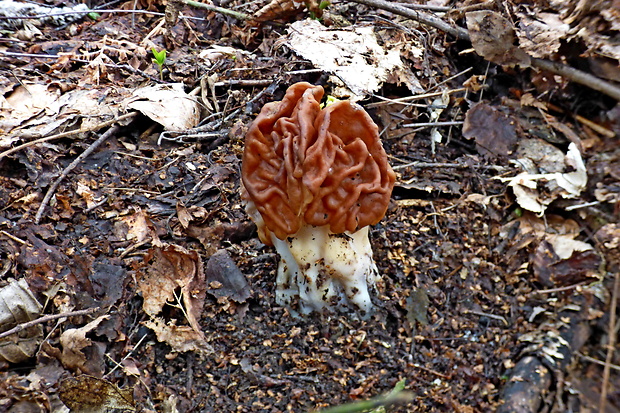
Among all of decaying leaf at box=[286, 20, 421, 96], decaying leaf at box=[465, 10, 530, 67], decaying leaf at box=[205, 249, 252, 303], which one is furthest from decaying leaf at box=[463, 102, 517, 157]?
decaying leaf at box=[205, 249, 252, 303]

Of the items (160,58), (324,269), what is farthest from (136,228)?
(160,58)

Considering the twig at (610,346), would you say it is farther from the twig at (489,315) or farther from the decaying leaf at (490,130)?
the decaying leaf at (490,130)

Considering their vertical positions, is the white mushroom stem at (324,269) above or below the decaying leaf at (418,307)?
above

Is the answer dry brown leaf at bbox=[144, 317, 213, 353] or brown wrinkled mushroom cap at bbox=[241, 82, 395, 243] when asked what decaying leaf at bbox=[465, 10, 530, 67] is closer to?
brown wrinkled mushroom cap at bbox=[241, 82, 395, 243]

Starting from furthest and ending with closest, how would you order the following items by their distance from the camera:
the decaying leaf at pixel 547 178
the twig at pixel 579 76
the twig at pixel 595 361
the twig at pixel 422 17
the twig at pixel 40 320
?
the twig at pixel 422 17 < the twig at pixel 579 76 < the decaying leaf at pixel 547 178 < the twig at pixel 40 320 < the twig at pixel 595 361

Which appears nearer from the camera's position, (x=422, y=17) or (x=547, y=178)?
(x=547, y=178)

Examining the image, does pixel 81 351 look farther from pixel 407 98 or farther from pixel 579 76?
pixel 579 76

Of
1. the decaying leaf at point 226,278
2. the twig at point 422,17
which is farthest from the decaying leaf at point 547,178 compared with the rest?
the decaying leaf at point 226,278
